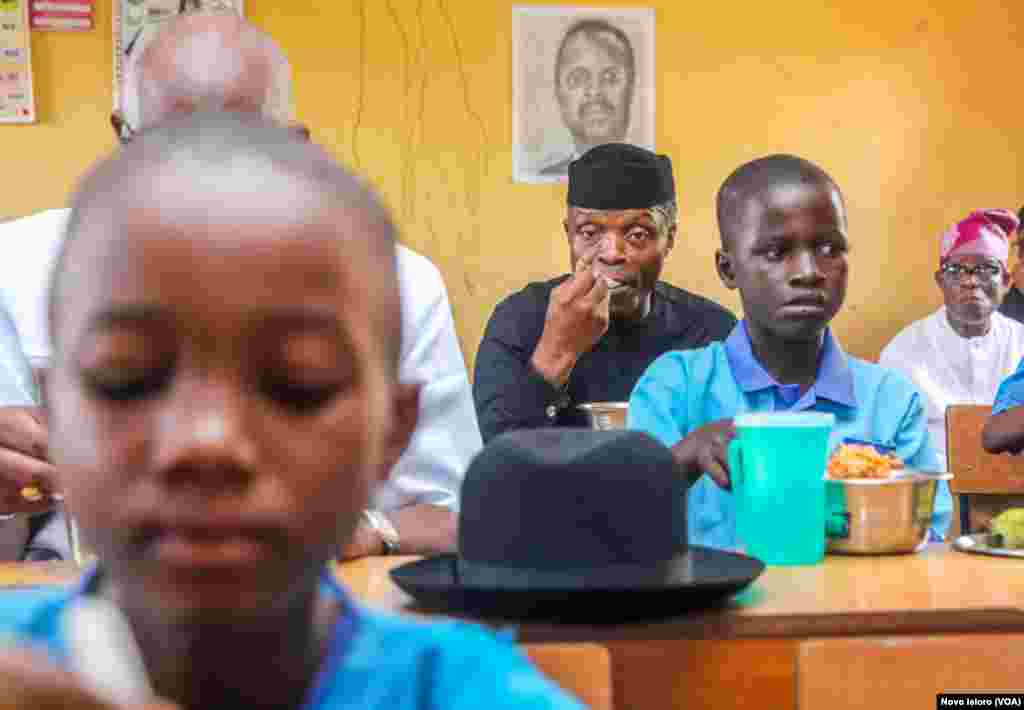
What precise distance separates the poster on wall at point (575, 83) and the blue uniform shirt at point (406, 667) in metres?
4.44

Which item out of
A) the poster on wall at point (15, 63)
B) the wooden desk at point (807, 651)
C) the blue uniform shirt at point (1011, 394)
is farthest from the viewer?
the poster on wall at point (15, 63)

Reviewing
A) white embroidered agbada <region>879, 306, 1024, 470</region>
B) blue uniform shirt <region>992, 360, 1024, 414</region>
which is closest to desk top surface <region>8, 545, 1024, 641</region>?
blue uniform shirt <region>992, 360, 1024, 414</region>

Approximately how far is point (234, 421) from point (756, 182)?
1.88m

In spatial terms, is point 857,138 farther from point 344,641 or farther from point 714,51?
point 344,641

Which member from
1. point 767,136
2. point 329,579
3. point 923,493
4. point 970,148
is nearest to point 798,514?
point 923,493

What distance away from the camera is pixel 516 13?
519cm

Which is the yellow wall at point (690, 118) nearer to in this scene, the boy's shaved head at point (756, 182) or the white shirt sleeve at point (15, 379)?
the boy's shaved head at point (756, 182)

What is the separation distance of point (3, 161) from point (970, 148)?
370cm

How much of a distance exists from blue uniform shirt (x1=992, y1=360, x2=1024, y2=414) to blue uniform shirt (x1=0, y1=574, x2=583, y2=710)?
2281 mm

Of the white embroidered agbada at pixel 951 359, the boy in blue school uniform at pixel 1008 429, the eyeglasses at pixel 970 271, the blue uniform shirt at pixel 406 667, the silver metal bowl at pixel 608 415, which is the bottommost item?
the white embroidered agbada at pixel 951 359

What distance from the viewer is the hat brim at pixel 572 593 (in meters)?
1.36

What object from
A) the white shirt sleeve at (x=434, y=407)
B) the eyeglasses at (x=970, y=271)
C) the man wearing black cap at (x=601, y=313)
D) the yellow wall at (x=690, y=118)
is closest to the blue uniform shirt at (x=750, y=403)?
the white shirt sleeve at (x=434, y=407)

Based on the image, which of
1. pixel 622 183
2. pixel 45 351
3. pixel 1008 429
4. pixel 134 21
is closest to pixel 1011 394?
pixel 1008 429

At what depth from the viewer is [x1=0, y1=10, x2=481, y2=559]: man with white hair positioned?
1.78 m
